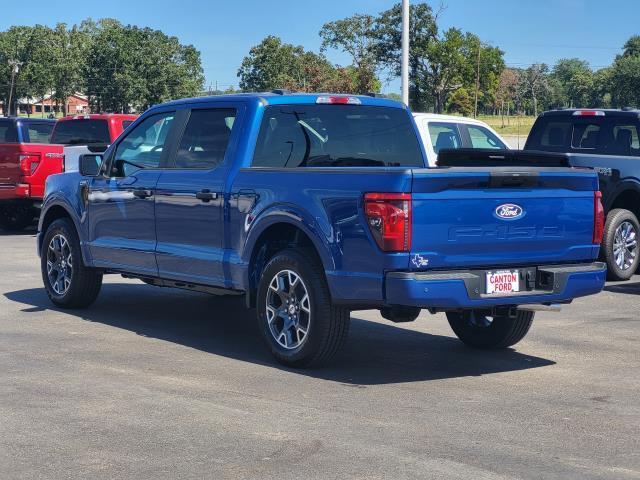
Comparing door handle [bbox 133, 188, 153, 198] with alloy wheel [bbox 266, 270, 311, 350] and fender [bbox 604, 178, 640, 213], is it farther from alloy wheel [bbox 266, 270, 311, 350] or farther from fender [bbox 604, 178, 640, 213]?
fender [bbox 604, 178, 640, 213]

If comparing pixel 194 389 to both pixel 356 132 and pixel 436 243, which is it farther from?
pixel 356 132

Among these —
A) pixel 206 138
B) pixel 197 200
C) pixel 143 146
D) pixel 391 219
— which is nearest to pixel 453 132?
pixel 143 146

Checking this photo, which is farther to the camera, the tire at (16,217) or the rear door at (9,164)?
the tire at (16,217)

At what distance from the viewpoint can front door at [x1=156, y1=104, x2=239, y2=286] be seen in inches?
340

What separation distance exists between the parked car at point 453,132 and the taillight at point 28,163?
7656mm

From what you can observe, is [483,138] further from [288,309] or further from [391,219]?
[391,219]

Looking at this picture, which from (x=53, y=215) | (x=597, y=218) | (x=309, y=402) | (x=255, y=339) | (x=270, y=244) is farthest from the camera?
(x=53, y=215)

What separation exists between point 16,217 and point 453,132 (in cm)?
922

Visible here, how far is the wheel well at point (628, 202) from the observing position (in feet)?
46.6

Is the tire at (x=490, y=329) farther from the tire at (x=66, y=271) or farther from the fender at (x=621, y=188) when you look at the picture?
the fender at (x=621, y=188)

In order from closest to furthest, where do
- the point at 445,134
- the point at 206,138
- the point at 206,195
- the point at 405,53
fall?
1. the point at 206,195
2. the point at 206,138
3. the point at 445,134
4. the point at 405,53

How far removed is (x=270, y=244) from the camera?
8.34 m

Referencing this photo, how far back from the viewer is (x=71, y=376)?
7637 millimetres

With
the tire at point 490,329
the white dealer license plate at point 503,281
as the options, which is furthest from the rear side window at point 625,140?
the white dealer license plate at point 503,281
